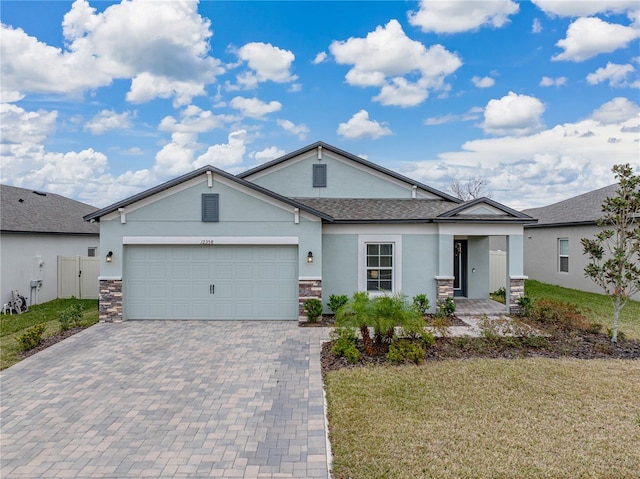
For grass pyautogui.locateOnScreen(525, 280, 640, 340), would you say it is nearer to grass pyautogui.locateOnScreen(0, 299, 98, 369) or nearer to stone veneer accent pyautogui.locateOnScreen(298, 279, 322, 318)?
stone veneer accent pyautogui.locateOnScreen(298, 279, 322, 318)

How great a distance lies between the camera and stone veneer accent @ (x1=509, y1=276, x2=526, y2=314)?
40.0ft

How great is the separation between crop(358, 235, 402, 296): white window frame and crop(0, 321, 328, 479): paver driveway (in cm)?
362

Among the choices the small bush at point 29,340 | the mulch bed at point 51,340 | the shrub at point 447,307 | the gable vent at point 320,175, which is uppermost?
the gable vent at point 320,175

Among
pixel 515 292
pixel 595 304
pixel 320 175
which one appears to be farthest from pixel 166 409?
pixel 595 304

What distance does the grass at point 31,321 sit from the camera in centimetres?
855

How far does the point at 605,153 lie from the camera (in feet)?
53.0

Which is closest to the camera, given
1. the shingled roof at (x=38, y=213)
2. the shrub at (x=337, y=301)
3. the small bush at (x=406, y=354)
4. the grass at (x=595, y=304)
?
the small bush at (x=406, y=354)

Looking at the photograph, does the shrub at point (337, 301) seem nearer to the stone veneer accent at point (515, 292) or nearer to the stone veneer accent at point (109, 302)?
the stone veneer accent at point (515, 292)

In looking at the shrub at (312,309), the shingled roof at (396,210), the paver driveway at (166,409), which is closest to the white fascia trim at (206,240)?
the shrub at (312,309)

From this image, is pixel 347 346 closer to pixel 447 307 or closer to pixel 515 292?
pixel 447 307

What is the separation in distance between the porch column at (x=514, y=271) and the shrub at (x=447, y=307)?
2045 mm

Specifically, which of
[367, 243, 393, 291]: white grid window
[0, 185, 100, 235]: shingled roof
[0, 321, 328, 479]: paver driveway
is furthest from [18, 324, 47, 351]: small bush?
[367, 243, 393, 291]: white grid window

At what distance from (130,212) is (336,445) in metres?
9.53

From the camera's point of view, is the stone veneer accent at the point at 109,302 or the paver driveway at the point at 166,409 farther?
the stone veneer accent at the point at 109,302
